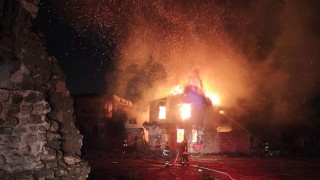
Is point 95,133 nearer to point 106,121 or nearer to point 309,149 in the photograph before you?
point 106,121

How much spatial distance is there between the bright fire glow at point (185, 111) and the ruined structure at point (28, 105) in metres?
34.3

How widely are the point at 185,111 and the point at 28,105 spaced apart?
35562 mm

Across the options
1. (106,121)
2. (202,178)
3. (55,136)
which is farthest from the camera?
(106,121)

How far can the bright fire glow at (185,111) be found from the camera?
135 ft

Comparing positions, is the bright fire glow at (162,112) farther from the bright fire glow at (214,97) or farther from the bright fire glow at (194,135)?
the bright fire glow at (214,97)

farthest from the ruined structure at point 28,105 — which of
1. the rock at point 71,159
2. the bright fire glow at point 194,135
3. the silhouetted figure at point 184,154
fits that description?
the bright fire glow at point 194,135

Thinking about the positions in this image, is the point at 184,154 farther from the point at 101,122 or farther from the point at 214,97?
the point at 101,122

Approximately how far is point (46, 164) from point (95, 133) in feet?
152

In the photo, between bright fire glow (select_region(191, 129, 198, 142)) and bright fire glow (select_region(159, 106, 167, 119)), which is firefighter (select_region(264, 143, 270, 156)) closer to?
bright fire glow (select_region(191, 129, 198, 142))

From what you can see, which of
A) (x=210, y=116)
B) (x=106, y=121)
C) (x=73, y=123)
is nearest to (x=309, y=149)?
(x=210, y=116)

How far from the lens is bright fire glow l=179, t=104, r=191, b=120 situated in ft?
135

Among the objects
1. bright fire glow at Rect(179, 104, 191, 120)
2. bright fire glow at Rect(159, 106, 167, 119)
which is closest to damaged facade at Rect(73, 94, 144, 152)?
bright fire glow at Rect(159, 106, 167, 119)

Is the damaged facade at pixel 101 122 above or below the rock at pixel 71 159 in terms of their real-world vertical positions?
above

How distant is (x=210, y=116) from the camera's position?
1614 inches
